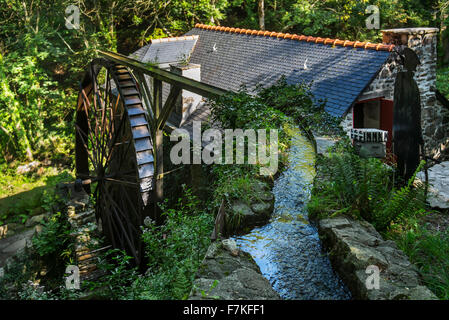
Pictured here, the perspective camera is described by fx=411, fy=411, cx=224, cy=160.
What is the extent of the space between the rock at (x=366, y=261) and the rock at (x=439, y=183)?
220cm

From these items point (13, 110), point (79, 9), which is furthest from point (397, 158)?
point (79, 9)

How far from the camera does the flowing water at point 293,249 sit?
3111 mm

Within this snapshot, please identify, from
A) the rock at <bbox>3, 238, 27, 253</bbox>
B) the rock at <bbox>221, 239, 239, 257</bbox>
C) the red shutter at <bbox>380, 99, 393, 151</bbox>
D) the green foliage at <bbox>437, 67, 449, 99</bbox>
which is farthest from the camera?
the green foliage at <bbox>437, 67, 449, 99</bbox>

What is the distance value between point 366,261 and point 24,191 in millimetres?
13102

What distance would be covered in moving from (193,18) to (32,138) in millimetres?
8100

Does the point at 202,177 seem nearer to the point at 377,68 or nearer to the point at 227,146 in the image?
the point at 227,146

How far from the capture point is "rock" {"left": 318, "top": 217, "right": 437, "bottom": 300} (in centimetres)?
259

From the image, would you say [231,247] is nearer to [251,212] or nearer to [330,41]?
[251,212]

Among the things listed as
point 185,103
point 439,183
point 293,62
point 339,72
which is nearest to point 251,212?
point 439,183

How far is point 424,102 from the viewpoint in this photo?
9.98m

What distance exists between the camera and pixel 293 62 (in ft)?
32.7

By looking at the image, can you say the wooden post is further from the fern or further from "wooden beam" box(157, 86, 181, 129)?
the fern

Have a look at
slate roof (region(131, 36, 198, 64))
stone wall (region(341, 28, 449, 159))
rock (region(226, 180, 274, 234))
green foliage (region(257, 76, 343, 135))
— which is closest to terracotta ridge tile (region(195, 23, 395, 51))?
stone wall (region(341, 28, 449, 159))

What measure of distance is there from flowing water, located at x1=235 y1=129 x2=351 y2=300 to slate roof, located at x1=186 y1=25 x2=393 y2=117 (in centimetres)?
367
